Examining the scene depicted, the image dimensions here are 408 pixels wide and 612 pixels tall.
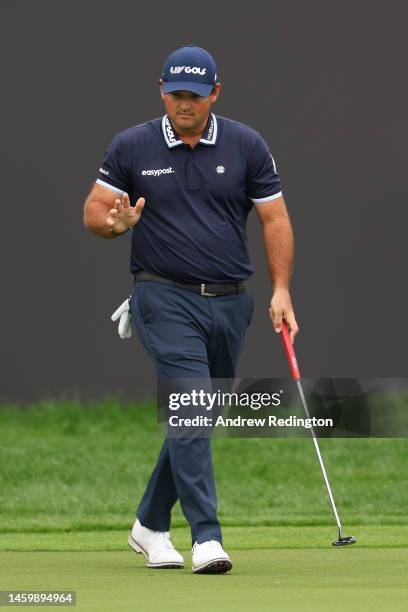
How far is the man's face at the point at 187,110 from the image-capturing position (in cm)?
666

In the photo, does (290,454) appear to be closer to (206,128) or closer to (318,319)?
(318,319)

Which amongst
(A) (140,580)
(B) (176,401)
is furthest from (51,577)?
(B) (176,401)

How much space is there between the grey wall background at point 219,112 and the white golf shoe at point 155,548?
4346 mm

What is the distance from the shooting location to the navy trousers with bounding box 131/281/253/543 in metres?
6.45

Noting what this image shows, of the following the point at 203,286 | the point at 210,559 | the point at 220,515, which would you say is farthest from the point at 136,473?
the point at 210,559

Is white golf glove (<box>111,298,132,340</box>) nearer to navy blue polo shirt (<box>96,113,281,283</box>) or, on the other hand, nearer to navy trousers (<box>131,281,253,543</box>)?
navy trousers (<box>131,281,253,543</box>)

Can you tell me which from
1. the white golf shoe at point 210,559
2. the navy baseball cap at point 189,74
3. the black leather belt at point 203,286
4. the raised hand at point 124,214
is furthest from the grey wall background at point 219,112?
the white golf shoe at point 210,559

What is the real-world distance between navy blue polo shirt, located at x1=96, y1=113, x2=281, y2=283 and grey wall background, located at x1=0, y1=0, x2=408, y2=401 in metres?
4.51

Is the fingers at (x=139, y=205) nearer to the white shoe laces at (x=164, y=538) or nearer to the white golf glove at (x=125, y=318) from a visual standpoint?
the white golf glove at (x=125, y=318)

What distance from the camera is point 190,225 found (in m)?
6.68

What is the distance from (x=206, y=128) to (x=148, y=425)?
5.08 metres

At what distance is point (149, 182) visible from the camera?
22.0 ft

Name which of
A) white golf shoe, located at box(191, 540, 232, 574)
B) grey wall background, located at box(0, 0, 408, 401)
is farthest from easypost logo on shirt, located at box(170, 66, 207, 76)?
grey wall background, located at box(0, 0, 408, 401)

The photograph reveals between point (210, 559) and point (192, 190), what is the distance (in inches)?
59.1
